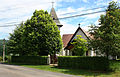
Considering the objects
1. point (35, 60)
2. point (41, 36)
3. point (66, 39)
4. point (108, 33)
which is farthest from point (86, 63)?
point (66, 39)

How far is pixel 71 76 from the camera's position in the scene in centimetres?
1584

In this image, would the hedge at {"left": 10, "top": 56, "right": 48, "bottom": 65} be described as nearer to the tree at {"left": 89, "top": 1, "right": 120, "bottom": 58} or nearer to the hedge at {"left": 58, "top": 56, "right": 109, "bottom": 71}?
the hedge at {"left": 58, "top": 56, "right": 109, "bottom": 71}

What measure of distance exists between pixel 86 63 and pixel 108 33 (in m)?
5.63

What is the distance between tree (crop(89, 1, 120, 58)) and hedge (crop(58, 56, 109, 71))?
1076 mm

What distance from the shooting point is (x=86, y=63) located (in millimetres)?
21812

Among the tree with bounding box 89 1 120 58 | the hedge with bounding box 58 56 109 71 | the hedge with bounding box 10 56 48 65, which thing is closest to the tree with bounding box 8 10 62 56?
the hedge with bounding box 10 56 48 65

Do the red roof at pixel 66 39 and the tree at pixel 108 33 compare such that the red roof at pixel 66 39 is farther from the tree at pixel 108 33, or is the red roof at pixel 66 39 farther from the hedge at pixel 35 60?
the tree at pixel 108 33

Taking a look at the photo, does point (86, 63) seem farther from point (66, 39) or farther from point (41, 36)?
point (66, 39)

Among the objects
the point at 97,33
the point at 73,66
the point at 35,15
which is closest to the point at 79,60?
the point at 73,66

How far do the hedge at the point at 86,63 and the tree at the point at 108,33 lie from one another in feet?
3.53

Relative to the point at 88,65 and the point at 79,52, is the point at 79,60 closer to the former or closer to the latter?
the point at 88,65

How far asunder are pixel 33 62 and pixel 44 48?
391 cm

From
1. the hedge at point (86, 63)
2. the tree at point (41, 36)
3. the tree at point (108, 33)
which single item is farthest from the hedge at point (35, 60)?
the tree at point (108, 33)

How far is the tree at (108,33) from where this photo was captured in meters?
18.0
